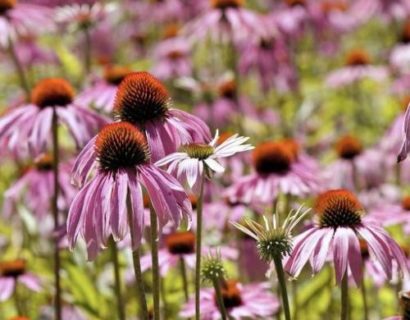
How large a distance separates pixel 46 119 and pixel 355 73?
1.97 m

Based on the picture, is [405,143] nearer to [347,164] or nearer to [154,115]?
[154,115]

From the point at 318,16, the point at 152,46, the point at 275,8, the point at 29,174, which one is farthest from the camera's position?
the point at 152,46

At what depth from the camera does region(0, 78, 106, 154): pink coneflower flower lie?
72.8 inches

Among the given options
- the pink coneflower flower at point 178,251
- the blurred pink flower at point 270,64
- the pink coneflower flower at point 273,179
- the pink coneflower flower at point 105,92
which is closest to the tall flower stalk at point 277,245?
the pink coneflower flower at point 178,251

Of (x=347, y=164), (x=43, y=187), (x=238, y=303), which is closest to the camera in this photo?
(x=238, y=303)

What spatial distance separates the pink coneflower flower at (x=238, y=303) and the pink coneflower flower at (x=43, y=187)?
2.24 ft

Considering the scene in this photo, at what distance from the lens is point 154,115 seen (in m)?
1.39

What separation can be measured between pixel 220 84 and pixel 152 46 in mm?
1745

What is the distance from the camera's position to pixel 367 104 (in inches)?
168

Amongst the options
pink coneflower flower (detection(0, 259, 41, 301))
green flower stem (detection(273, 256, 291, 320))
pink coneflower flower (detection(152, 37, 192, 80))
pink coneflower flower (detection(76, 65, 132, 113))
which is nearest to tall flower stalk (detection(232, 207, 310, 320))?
green flower stem (detection(273, 256, 291, 320))

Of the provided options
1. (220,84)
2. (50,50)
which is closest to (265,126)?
(220,84)

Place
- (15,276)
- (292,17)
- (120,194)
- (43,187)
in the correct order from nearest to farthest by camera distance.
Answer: (120,194) → (15,276) → (43,187) → (292,17)

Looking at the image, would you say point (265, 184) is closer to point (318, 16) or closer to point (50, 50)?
point (50, 50)

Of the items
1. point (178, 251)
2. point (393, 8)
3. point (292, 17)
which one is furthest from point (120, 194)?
point (393, 8)
